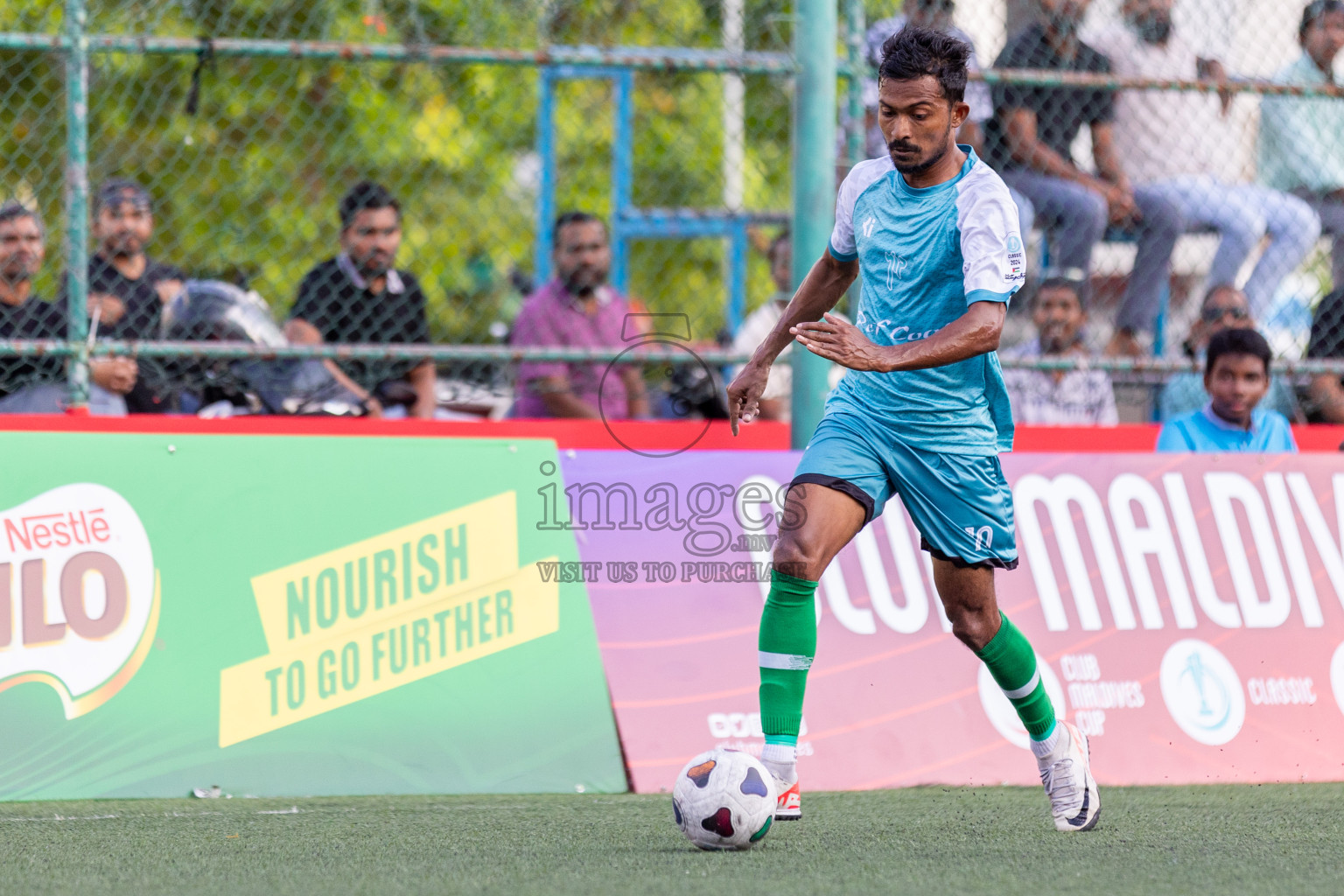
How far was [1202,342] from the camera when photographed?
279 inches

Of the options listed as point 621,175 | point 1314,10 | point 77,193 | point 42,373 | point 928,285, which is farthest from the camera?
point 621,175

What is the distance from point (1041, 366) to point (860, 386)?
1.99 metres

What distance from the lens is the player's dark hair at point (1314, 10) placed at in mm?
7363

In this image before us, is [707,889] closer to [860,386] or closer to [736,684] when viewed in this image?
[860,386]

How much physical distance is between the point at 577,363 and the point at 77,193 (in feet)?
6.63

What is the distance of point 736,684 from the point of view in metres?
5.45

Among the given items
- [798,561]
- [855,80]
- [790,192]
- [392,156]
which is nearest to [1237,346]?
[855,80]

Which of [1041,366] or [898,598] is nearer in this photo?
[898,598]

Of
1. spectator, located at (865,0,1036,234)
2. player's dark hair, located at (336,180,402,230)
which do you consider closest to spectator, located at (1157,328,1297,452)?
spectator, located at (865,0,1036,234)

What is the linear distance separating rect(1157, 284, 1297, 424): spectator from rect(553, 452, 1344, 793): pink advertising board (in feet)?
4.05

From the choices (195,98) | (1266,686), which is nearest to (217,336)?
(195,98)

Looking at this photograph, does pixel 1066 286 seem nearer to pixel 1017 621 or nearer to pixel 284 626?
pixel 1017 621

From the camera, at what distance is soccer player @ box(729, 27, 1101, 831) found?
4.09 m

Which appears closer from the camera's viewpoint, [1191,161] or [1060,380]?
[1060,380]
